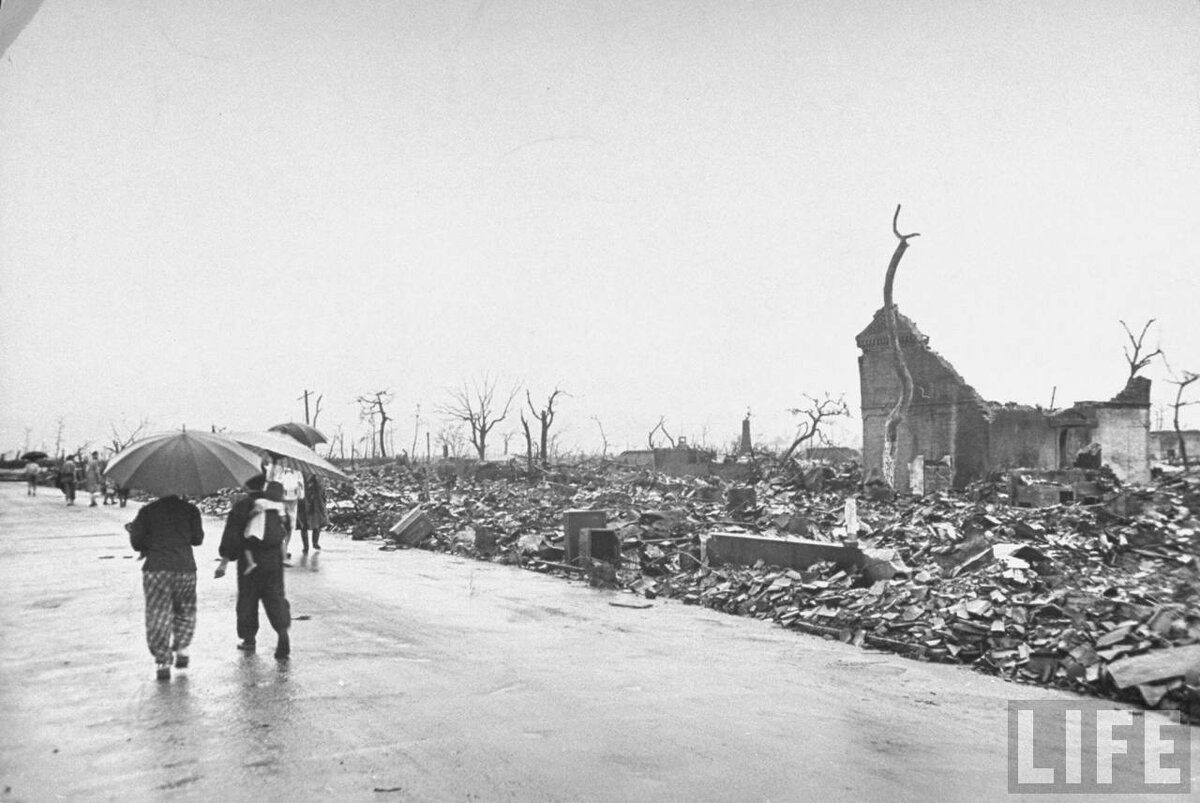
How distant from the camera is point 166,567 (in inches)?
240

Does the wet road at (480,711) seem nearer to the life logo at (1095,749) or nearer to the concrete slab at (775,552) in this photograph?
the life logo at (1095,749)

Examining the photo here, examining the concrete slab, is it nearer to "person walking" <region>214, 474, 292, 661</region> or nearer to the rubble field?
the rubble field

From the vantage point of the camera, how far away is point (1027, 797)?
443cm

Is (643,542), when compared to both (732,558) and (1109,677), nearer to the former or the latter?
(732,558)

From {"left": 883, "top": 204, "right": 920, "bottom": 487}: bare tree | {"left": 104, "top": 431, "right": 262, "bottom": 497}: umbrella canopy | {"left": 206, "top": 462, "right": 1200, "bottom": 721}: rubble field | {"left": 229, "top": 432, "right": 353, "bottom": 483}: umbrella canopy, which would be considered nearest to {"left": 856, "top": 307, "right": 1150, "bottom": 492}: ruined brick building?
{"left": 883, "top": 204, "right": 920, "bottom": 487}: bare tree

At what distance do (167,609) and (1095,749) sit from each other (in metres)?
6.75

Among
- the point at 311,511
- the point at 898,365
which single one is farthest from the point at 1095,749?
the point at 898,365

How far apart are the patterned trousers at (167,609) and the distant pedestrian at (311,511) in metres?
9.00

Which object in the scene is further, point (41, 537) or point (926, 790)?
point (41, 537)

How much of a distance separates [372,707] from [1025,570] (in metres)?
8.07

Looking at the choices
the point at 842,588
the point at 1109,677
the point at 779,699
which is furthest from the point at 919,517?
the point at 779,699

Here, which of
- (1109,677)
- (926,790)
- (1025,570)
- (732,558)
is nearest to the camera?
(926,790)

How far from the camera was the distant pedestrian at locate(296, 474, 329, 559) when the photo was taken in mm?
15156

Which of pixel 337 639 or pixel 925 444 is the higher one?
pixel 925 444
